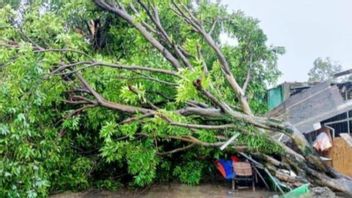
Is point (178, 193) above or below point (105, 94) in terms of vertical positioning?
below

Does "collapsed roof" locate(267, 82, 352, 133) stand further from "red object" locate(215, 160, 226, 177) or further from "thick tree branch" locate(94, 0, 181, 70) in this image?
"thick tree branch" locate(94, 0, 181, 70)

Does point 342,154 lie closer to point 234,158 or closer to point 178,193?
point 234,158

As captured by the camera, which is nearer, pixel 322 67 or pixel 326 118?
pixel 326 118

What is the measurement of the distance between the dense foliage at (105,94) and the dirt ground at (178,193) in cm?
22

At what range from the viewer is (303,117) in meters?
8.20

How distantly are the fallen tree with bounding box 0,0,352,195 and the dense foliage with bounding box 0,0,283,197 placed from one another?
3cm

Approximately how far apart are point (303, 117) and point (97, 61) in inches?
164

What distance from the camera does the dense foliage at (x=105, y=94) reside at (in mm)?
6227

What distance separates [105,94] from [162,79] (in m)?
1.15

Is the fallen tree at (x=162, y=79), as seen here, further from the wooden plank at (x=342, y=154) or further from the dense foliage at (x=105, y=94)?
the wooden plank at (x=342, y=154)

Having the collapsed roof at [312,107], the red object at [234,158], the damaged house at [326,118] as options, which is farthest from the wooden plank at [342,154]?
the red object at [234,158]

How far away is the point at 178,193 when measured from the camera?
8.49m

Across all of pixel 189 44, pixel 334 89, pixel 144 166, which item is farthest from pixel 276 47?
pixel 144 166

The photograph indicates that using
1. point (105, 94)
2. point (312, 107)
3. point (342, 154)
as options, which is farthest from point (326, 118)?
point (105, 94)
